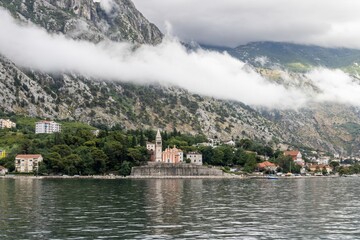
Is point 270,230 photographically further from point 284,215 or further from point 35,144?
point 35,144

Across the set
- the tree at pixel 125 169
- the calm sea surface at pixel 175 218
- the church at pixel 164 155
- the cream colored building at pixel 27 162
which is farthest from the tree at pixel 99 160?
the calm sea surface at pixel 175 218

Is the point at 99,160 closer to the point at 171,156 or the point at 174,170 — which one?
the point at 174,170

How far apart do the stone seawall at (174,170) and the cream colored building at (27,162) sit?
99.9ft

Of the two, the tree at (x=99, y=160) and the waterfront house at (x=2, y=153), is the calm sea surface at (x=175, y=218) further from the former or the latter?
the waterfront house at (x=2, y=153)

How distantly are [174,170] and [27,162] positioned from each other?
156ft

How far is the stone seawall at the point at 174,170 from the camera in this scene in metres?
182

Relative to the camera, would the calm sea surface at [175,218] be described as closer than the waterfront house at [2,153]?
Yes

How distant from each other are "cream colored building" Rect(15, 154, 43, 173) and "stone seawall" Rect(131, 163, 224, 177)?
30.5m

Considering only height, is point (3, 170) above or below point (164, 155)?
below

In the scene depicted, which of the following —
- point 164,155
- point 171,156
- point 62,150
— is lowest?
point 171,156

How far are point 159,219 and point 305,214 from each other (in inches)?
692

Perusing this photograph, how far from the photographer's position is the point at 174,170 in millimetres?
186125

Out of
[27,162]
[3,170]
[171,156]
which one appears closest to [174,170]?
[171,156]

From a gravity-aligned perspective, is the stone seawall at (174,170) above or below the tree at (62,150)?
below
